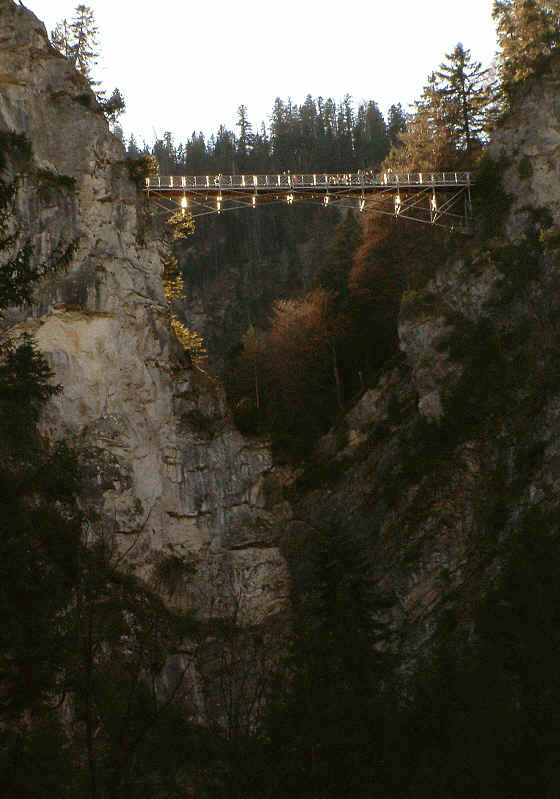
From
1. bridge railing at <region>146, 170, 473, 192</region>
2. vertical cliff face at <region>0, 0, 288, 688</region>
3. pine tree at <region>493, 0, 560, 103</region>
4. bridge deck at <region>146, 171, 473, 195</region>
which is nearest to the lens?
vertical cliff face at <region>0, 0, 288, 688</region>

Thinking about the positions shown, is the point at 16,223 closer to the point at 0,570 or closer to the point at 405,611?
the point at 405,611

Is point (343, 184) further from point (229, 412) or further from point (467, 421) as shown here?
point (467, 421)

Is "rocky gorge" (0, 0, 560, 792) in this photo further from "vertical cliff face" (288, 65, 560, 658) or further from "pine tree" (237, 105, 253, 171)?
"pine tree" (237, 105, 253, 171)

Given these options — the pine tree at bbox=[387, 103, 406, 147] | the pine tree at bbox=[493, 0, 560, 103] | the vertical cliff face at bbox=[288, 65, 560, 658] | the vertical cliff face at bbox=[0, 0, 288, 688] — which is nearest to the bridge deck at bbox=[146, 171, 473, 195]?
the vertical cliff face at bbox=[288, 65, 560, 658]

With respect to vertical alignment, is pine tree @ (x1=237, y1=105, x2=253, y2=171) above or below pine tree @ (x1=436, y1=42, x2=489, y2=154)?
above

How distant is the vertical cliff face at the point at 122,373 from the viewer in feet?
118

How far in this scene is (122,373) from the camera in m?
37.7

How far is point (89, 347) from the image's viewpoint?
37.0 metres

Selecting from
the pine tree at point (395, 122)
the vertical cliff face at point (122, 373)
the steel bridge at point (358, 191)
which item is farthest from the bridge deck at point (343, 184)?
the pine tree at point (395, 122)

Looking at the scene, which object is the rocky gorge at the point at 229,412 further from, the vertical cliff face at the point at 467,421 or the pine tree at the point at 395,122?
the pine tree at the point at 395,122

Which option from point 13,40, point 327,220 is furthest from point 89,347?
point 327,220

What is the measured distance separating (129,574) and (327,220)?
58.3 metres

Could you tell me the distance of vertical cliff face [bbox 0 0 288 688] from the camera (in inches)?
1411

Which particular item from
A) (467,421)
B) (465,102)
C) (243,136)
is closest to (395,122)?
(243,136)
